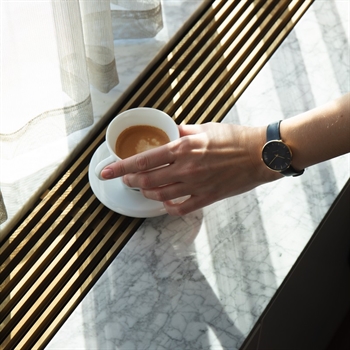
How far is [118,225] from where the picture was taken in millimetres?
1074

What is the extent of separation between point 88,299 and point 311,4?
33.1 inches

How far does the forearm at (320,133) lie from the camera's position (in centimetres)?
92

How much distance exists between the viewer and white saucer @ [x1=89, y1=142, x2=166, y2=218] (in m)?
1.02

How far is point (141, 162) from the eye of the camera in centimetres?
93

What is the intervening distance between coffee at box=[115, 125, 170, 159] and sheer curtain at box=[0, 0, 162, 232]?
5.0 inches

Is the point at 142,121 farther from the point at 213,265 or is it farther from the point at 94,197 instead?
the point at 213,265

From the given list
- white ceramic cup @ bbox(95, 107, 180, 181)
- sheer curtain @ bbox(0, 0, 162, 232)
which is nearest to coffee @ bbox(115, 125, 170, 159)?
white ceramic cup @ bbox(95, 107, 180, 181)

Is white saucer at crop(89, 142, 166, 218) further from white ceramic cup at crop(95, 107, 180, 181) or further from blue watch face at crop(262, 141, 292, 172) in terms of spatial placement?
blue watch face at crop(262, 141, 292, 172)

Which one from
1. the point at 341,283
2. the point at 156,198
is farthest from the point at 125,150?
the point at 341,283

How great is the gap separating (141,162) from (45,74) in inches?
9.6

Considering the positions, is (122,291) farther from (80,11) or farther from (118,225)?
(80,11)

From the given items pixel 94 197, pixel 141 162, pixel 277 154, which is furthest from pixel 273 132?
pixel 94 197

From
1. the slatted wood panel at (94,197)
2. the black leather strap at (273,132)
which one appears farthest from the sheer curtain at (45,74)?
the black leather strap at (273,132)

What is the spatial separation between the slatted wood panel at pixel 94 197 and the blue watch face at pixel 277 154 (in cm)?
26
